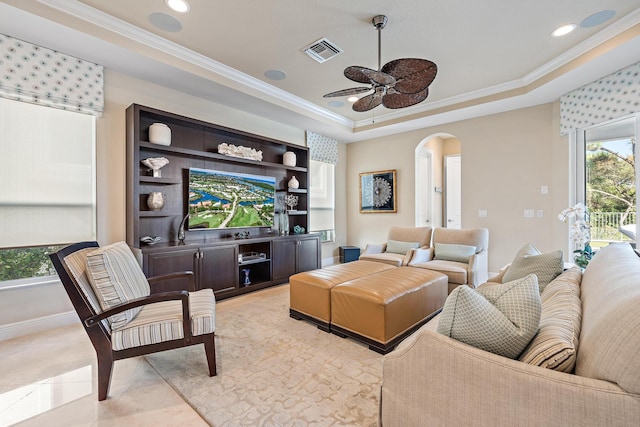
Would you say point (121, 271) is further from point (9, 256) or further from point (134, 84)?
point (134, 84)

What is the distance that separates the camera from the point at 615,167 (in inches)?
134

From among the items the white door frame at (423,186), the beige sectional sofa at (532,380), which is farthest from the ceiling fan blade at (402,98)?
Result: the white door frame at (423,186)

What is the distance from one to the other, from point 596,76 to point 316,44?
3202mm

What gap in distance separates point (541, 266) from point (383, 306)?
3.89 ft

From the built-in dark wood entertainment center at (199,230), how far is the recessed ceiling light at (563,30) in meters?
3.35

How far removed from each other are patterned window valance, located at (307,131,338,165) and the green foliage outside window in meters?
3.85

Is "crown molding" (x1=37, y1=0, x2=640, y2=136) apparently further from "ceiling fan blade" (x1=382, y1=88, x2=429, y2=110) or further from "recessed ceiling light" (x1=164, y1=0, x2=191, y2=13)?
"ceiling fan blade" (x1=382, y1=88, x2=429, y2=110)

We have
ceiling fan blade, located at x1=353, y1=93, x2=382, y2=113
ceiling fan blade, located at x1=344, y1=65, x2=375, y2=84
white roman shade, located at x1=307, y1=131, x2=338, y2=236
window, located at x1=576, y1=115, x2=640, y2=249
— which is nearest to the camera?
ceiling fan blade, located at x1=344, y1=65, x2=375, y2=84

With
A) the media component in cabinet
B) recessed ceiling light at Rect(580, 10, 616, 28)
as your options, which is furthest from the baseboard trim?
recessed ceiling light at Rect(580, 10, 616, 28)

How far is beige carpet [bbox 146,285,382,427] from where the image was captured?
5.13 feet

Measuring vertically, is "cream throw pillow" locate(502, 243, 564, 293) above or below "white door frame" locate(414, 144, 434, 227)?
below

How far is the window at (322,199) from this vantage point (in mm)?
5582

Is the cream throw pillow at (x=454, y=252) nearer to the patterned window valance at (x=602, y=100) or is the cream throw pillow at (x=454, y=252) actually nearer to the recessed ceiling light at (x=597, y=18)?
the patterned window valance at (x=602, y=100)

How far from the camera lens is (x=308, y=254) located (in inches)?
183
